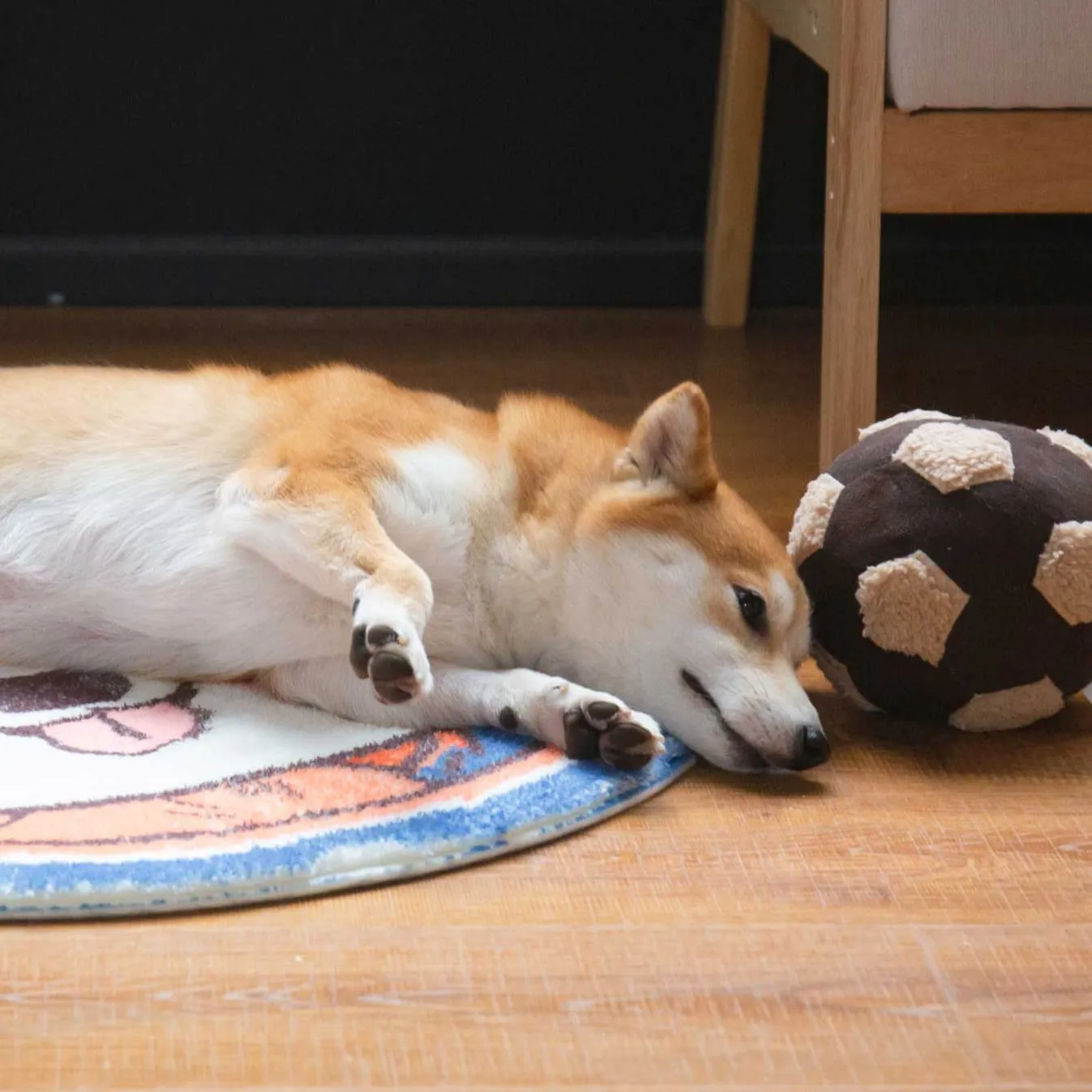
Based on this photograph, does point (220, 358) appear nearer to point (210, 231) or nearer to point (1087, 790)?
point (210, 231)

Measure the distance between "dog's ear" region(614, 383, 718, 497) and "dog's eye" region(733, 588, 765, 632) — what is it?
12 cm

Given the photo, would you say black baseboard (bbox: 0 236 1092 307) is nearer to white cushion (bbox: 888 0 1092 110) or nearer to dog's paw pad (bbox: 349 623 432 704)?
white cushion (bbox: 888 0 1092 110)

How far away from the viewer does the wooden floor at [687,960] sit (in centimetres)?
106

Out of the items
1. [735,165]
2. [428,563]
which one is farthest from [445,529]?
[735,165]

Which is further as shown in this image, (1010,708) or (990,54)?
(990,54)

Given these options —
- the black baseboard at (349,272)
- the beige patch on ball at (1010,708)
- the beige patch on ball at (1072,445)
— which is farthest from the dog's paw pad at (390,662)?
the black baseboard at (349,272)

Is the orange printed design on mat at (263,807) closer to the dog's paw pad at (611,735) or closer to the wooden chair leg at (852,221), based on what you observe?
the dog's paw pad at (611,735)

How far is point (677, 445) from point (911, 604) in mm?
278

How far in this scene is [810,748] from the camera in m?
1.46

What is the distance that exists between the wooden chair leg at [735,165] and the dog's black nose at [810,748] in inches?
71.3

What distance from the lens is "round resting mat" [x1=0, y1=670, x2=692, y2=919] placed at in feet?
4.06

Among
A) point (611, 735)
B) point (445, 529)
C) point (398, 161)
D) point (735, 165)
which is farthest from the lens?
point (398, 161)

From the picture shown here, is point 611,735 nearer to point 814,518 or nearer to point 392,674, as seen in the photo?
point 392,674

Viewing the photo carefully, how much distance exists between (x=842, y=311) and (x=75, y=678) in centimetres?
103
